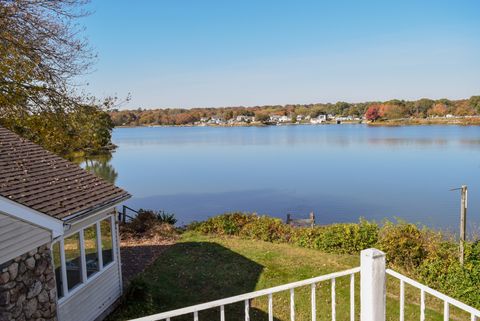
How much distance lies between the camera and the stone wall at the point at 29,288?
581 cm

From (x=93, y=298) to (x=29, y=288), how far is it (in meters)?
2.40

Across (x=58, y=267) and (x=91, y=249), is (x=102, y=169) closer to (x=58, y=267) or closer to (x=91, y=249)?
(x=91, y=249)

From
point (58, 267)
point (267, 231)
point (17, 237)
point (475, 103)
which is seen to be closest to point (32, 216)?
point (17, 237)

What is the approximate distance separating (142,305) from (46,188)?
3575 millimetres

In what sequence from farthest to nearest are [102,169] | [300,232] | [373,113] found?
[373,113] → [102,169] → [300,232]

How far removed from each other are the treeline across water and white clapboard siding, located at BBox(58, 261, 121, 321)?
106088 millimetres

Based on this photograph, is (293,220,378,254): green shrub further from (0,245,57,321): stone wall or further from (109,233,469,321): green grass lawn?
(0,245,57,321): stone wall

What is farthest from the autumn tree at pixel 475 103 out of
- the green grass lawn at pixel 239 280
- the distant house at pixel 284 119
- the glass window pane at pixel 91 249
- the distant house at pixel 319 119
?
the glass window pane at pixel 91 249

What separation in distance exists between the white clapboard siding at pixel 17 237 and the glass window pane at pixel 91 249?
80.7 inches

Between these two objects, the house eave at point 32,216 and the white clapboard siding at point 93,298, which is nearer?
the house eave at point 32,216

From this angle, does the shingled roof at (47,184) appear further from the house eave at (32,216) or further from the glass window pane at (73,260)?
the glass window pane at (73,260)

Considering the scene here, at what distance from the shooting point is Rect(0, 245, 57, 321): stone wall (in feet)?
19.1

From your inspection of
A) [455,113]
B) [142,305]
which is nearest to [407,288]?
[142,305]

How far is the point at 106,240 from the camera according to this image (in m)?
9.52
